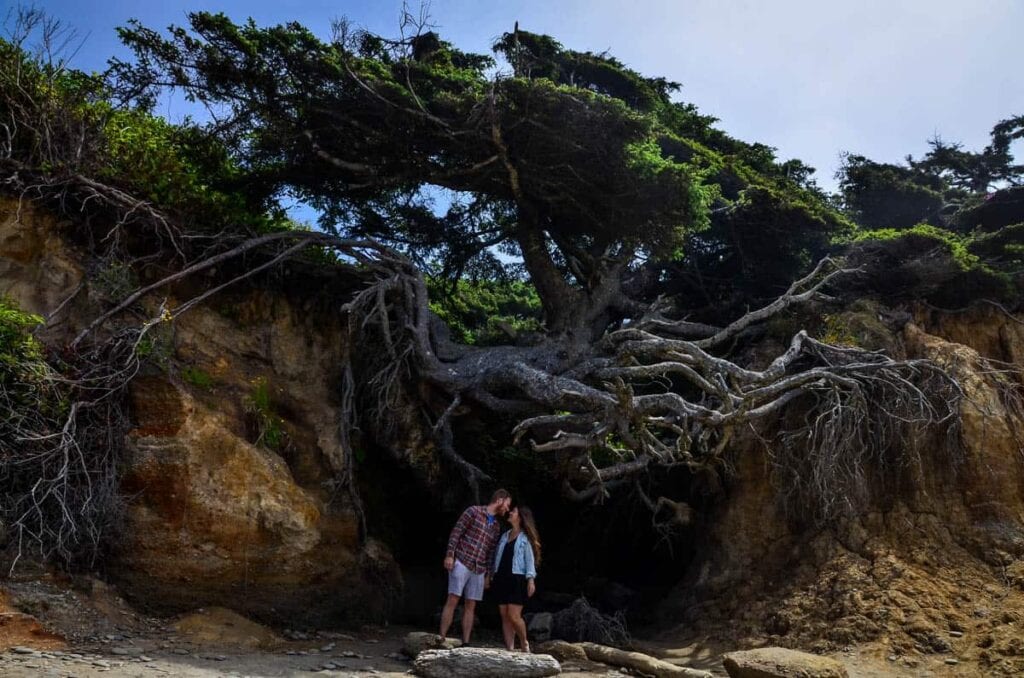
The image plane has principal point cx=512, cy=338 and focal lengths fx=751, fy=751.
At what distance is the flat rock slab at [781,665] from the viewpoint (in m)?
5.83

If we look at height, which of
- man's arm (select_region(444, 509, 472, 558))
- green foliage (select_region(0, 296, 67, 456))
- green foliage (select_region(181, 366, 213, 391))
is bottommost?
man's arm (select_region(444, 509, 472, 558))

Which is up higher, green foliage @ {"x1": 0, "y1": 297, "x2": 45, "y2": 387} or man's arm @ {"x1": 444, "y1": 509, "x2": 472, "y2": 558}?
green foliage @ {"x1": 0, "y1": 297, "x2": 45, "y2": 387}

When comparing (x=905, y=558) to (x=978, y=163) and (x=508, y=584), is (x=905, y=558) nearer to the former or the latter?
(x=508, y=584)

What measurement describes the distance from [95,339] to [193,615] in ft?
10.00

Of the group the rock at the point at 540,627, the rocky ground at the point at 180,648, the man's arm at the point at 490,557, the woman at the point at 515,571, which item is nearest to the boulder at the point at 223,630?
the rocky ground at the point at 180,648

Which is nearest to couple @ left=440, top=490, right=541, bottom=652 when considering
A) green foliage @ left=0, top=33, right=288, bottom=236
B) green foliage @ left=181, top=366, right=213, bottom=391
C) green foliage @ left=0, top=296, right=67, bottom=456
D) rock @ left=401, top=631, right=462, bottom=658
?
rock @ left=401, top=631, right=462, bottom=658

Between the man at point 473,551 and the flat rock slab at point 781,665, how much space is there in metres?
2.62

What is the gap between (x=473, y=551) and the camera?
7805 millimetres

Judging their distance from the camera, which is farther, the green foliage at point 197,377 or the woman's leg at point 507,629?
the green foliage at point 197,377

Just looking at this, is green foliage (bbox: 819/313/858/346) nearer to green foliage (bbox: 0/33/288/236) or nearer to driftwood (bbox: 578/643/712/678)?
driftwood (bbox: 578/643/712/678)

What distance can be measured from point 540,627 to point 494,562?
185 cm

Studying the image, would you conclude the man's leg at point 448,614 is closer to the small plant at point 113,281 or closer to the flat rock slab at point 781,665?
the flat rock slab at point 781,665

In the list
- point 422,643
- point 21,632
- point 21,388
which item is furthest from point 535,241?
point 21,632

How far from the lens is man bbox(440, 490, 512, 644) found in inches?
306
